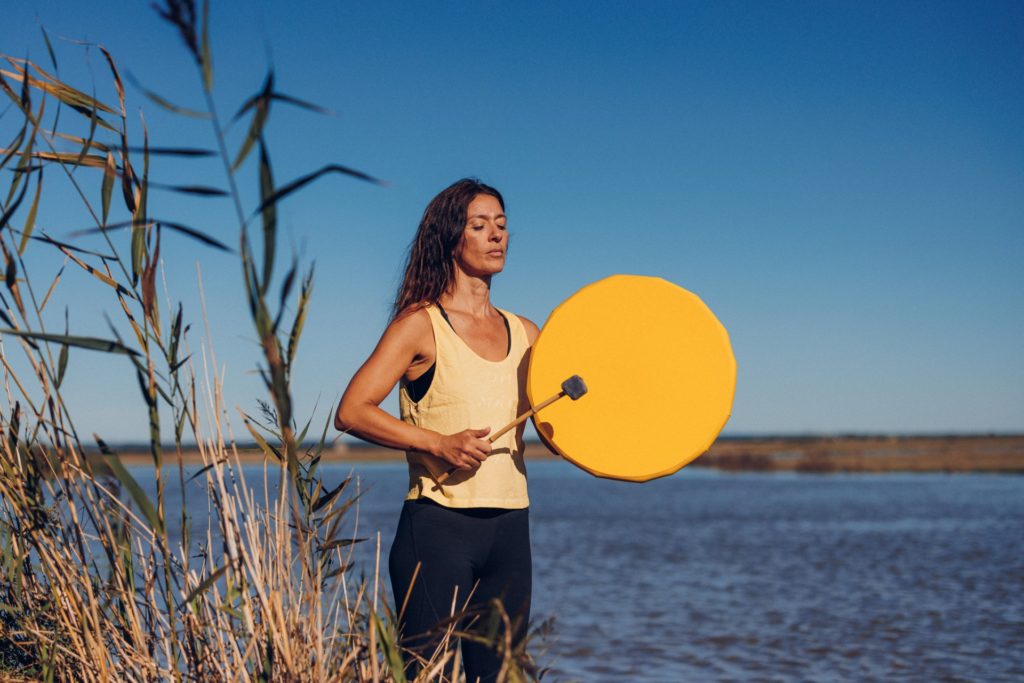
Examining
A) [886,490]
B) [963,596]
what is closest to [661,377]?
[963,596]

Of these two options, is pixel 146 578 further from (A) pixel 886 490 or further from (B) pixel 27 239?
(A) pixel 886 490

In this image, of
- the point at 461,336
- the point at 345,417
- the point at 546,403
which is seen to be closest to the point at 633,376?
the point at 546,403

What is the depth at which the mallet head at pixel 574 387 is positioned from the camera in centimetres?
255

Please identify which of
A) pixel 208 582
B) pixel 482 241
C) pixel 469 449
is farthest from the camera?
pixel 482 241

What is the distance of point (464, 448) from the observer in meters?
2.35

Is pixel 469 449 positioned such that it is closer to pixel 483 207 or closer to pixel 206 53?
pixel 483 207

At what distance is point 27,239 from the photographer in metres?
2.47

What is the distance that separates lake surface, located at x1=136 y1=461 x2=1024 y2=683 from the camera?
7.24 meters

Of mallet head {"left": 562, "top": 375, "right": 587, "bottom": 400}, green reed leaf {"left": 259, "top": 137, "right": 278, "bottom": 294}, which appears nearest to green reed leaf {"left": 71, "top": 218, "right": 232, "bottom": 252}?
green reed leaf {"left": 259, "top": 137, "right": 278, "bottom": 294}

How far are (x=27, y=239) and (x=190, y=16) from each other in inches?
46.4

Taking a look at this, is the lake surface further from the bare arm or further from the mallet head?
the mallet head

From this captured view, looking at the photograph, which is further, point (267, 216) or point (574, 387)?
point (574, 387)

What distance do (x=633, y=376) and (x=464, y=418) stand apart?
518mm

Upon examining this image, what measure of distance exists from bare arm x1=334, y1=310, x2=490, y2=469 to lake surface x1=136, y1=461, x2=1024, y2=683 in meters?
0.24
